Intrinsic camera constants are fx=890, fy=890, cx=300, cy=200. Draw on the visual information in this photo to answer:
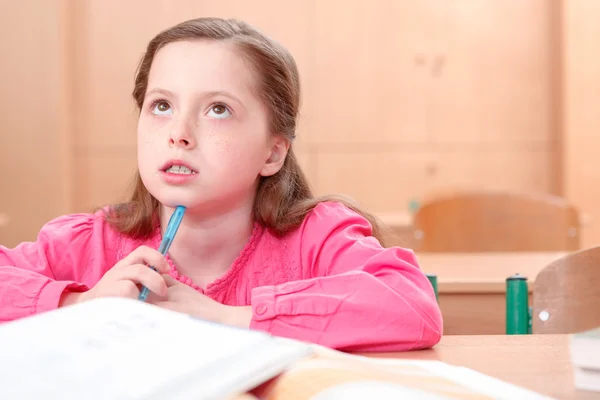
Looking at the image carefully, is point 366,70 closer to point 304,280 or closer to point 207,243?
point 207,243

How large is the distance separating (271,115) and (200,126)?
148 millimetres

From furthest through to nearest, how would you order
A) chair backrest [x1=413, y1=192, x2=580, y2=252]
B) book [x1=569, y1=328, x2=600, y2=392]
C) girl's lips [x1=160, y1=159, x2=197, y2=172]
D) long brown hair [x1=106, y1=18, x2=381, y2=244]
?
chair backrest [x1=413, y1=192, x2=580, y2=252]
long brown hair [x1=106, y1=18, x2=381, y2=244]
girl's lips [x1=160, y1=159, x2=197, y2=172]
book [x1=569, y1=328, x2=600, y2=392]

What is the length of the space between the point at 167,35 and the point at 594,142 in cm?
301

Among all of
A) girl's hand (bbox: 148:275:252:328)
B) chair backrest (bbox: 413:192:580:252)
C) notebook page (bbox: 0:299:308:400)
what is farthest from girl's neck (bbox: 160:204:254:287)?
chair backrest (bbox: 413:192:580:252)

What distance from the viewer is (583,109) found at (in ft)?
12.3

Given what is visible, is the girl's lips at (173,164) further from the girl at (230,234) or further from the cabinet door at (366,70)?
the cabinet door at (366,70)

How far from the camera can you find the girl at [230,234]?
0.90 m

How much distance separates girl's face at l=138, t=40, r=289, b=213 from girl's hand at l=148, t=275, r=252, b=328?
0.47ft

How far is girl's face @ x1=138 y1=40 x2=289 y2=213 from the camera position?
1021 millimetres

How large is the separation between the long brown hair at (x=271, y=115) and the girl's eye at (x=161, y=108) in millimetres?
98

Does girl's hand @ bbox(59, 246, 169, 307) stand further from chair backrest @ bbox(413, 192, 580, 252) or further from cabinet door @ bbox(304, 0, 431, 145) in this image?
cabinet door @ bbox(304, 0, 431, 145)

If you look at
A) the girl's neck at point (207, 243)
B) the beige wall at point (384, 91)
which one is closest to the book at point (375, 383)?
the girl's neck at point (207, 243)

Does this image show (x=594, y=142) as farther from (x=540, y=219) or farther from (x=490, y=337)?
(x=490, y=337)

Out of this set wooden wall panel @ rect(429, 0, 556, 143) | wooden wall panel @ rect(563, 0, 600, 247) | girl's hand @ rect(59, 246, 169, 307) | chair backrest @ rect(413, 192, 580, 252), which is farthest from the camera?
wooden wall panel @ rect(429, 0, 556, 143)
